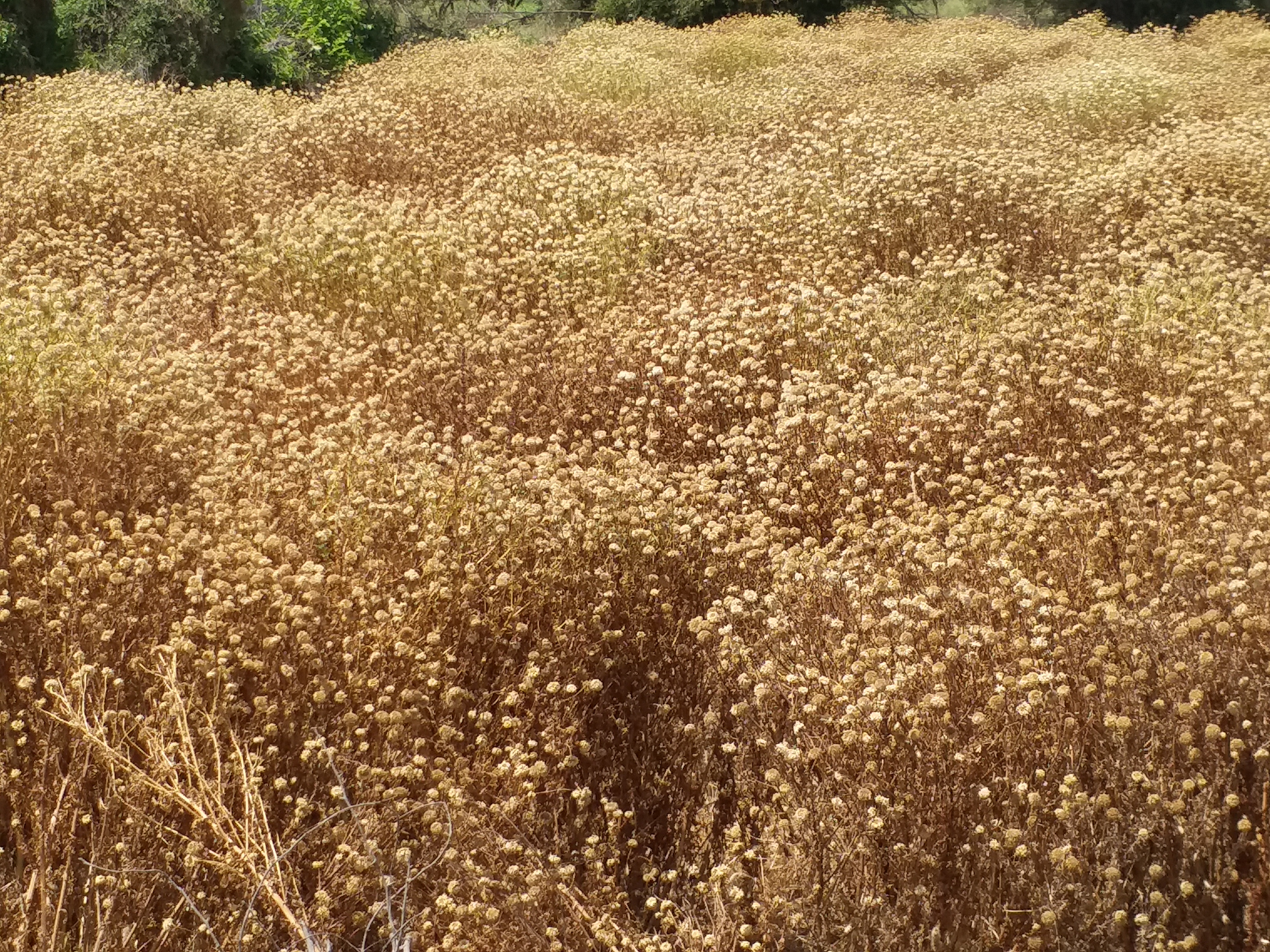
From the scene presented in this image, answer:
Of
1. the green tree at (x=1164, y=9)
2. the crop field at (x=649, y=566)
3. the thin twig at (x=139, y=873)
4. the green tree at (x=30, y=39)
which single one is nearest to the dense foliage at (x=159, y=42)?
the green tree at (x=30, y=39)

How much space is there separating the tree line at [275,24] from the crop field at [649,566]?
9181 mm

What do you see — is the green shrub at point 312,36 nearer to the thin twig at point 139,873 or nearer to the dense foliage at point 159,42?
the dense foliage at point 159,42

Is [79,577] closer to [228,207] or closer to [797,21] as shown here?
[228,207]

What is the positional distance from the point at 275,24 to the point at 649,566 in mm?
18778

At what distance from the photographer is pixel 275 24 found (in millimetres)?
19391

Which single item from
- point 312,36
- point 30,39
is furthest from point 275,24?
point 30,39

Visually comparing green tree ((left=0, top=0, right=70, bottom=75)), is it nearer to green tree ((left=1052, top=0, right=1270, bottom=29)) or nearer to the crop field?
the crop field

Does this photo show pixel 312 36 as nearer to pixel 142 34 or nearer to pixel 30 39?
pixel 142 34

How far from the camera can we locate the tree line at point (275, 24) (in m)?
14.6

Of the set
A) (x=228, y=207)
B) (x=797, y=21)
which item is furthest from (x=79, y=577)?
(x=797, y=21)

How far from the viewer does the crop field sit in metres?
2.55

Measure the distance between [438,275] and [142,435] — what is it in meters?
2.42

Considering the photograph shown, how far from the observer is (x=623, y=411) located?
472 cm

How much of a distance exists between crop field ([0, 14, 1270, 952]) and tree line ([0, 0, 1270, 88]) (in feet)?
30.1
